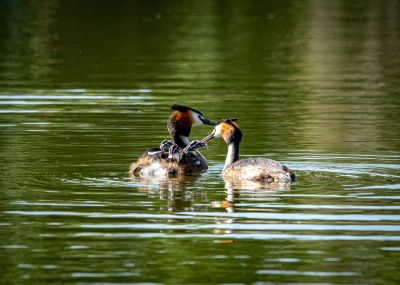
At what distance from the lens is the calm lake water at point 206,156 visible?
31.9 ft

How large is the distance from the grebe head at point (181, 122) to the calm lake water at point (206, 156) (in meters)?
0.48

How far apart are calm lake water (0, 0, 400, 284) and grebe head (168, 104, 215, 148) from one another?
48 cm

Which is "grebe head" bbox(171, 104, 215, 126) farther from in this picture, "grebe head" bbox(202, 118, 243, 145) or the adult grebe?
the adult grebe

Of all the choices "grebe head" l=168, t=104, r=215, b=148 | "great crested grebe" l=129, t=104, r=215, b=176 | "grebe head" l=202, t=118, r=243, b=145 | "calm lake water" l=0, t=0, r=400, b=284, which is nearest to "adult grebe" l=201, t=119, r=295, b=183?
"grebe head" l=202, t=118, r=243, b=145

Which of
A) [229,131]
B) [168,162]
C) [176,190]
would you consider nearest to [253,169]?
[176,190]

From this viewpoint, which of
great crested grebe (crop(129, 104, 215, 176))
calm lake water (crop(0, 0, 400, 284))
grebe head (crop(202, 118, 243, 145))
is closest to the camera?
calm lake water (crop(0, 0, 400, 284))

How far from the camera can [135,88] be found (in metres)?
22.7

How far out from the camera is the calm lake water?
382 inches

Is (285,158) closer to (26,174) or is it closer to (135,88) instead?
(26,174)

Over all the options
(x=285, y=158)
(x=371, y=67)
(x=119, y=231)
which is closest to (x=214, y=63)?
(x=371, y=67)

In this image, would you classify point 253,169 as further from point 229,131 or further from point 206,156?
point 206,156

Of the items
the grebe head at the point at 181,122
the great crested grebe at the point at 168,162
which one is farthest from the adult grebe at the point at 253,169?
the grebe head at the point at 181,122

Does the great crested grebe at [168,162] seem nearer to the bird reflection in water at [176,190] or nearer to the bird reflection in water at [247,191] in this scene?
the bird reflection in water at [176,190]

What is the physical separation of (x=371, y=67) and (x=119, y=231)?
16345 millimetres
